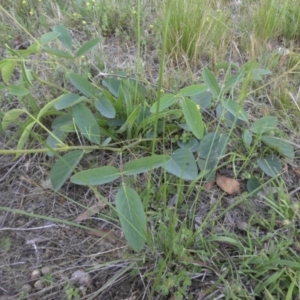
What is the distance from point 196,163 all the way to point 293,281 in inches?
17.6

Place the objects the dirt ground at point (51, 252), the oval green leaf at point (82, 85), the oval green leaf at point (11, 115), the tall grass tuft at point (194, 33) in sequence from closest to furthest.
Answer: the dirt ground at point (51, 252)
the oval green leaf at point (11, 115)
the oval green leaf at point (82, 85)
the tall grass tuft at point (194, 33)

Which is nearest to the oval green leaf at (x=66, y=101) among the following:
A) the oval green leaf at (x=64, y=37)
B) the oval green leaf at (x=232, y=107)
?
the oval green leaf at (x=64, y=37)

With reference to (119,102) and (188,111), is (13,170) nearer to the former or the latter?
(119,102)

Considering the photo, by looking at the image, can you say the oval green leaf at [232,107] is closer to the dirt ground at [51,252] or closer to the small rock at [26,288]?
the dirt ground at [51,252]

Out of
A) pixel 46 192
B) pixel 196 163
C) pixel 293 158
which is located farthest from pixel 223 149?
pixel 46 192

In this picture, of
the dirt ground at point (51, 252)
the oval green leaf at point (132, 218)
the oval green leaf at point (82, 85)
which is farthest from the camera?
the oval green leaf at point (82, 85)

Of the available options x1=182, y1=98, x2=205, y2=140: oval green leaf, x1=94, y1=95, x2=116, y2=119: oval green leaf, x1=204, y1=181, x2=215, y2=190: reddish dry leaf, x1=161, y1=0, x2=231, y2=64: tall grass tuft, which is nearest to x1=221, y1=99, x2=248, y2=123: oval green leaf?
x1=182, y1=98, x2=205, y2=140: oval green leaf

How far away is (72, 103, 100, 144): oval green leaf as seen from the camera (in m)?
1.17

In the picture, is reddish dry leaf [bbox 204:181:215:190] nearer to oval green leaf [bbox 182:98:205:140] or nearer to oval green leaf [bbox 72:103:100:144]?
oval green leaf [bbox 182:98:205:140]

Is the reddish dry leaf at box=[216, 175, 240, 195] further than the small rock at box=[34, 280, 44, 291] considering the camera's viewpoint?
Yes

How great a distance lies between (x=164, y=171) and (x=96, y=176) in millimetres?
200

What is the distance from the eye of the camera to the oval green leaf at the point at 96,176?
970mm

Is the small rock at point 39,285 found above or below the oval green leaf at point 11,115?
below

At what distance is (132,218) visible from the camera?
94cm
